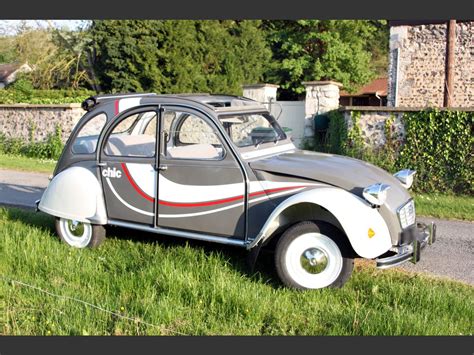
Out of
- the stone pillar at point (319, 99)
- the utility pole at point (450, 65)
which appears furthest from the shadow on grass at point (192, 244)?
the utility pole at point (450, 65)

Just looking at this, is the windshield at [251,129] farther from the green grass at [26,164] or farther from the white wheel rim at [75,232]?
the green grass at [26,164]

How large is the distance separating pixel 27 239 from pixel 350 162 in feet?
12.7

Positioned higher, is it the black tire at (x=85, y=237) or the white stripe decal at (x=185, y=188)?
the white stripe decal at (x=185, y=188)

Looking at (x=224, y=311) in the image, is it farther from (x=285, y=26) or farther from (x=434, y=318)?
(x=285, y=26)

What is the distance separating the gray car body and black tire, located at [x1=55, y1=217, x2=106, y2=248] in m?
0.24

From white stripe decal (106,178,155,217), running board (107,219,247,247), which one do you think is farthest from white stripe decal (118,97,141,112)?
running board (107,219,247,247)

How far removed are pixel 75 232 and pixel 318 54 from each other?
28.2 m

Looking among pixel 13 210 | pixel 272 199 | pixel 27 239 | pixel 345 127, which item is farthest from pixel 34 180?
pixel 272 199

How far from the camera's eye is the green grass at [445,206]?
9328mm

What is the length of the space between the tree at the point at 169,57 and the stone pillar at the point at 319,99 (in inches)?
375

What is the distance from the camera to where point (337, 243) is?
5387 mm

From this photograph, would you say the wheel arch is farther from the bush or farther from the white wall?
the bush

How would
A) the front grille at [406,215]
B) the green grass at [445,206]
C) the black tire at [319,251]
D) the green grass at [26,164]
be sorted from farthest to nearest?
the green grass at [26,164], the green grass at [445,206], the front grille at [406,215], the black tire at [319,251]

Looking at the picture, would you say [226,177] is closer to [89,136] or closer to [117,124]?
[117,124]
